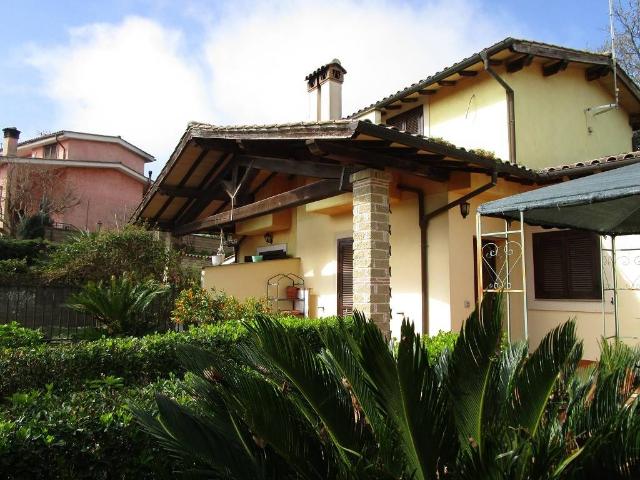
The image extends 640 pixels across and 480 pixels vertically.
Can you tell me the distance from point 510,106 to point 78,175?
924 inches

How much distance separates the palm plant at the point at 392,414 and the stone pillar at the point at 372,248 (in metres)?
4.21

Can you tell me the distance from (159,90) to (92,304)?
498cm

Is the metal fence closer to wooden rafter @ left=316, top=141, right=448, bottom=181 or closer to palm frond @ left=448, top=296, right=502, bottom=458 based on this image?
wooden rafter @ left=316, top=141, right=448, bottom=181

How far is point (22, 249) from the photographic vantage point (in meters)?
16.8

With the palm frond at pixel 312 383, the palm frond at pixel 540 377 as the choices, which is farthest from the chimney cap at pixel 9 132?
the palm frond at pixel 540 377

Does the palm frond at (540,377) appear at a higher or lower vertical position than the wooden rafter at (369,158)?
lower

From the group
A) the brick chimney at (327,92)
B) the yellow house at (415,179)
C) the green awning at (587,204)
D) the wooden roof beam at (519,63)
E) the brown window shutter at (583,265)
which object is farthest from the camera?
the brick chimney at (327,92)

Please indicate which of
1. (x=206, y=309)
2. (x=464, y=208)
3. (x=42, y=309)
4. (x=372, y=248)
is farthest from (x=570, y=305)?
(x=42, y=309)

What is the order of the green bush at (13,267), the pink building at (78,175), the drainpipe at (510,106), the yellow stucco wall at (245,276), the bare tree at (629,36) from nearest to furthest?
the drainpipe at (510,106), the yellow stucco wall at (245,276), the green bush at (13,267), the bare tree at (629,36), the pink building at (78,175)

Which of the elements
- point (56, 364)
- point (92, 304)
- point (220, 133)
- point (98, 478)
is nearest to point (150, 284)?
point (92, 304)

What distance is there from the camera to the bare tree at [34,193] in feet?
76.8

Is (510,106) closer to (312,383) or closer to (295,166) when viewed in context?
(295,166)

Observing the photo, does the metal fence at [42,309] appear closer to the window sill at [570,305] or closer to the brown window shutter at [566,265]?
the window sill at [570,305]

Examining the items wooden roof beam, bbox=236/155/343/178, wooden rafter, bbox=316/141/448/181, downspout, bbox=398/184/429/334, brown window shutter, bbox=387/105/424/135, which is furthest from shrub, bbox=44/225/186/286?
brown window shutter, bbox=387/105/424/135
